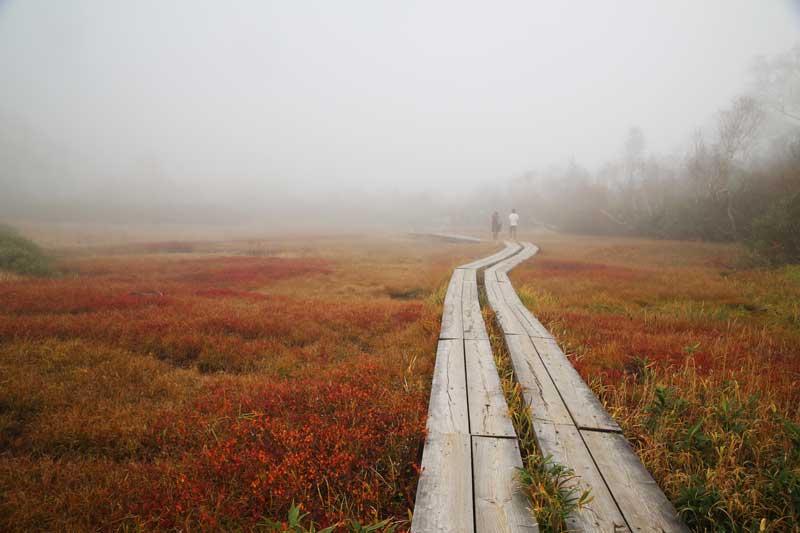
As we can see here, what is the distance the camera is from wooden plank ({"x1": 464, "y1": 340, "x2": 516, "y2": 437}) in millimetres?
3293

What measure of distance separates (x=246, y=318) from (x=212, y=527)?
5819 millimetres

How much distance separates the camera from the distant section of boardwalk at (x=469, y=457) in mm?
2266

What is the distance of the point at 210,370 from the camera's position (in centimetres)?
573

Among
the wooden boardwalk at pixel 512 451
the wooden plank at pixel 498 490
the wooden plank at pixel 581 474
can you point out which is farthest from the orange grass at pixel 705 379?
the wooden plank at pixel 498 490

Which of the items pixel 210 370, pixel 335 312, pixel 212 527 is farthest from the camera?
pixel 335 312

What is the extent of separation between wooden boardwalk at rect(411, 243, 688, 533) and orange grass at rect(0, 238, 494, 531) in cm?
34

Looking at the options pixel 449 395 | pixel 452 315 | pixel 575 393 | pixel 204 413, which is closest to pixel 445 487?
pixel 449 395

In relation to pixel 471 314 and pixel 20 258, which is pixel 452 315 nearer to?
pixel 471 314

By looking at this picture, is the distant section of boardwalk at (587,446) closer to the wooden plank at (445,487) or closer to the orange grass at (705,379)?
the orange grass at (705,379)

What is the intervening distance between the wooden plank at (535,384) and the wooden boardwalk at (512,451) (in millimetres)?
12

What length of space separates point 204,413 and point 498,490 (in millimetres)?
3534

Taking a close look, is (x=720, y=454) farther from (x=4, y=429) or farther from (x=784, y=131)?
(x=784, y=131)

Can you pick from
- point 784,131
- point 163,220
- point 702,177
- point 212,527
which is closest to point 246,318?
point 212,527

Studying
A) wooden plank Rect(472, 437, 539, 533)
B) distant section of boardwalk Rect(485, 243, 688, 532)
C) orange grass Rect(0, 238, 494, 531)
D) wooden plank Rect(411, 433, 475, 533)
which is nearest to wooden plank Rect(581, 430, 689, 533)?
distant section of boardwalk Rect(485, 243, 688, 532)
